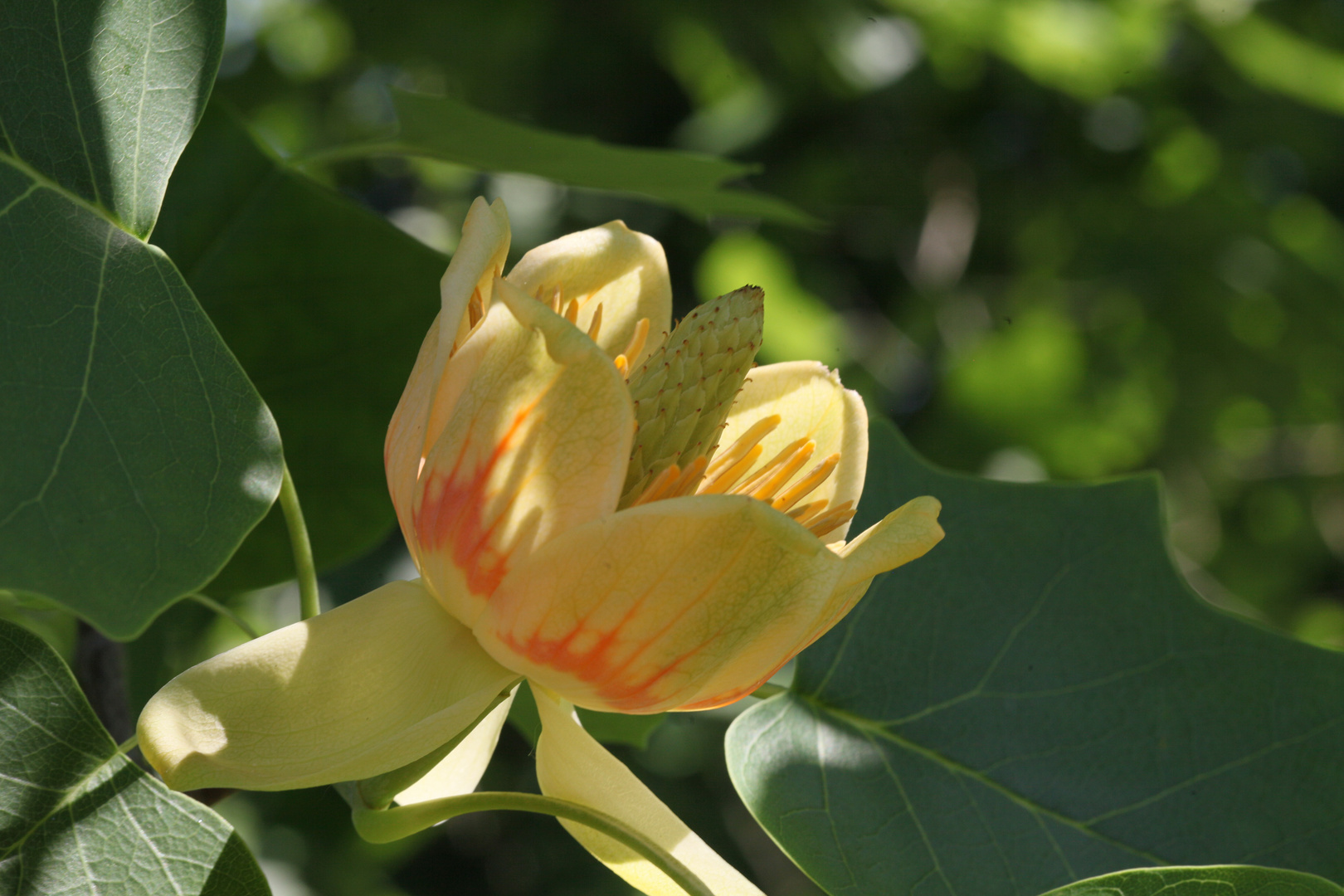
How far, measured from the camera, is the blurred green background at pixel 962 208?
2.23m

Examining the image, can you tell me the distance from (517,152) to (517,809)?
661mm

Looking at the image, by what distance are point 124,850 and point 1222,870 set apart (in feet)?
2.12

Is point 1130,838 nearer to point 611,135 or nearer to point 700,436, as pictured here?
point 700,436

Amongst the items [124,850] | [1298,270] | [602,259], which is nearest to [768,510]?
[602,259]

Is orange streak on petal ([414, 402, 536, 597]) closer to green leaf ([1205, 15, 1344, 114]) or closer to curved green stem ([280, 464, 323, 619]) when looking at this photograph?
curved green stem ([280, 464, 323, 619])

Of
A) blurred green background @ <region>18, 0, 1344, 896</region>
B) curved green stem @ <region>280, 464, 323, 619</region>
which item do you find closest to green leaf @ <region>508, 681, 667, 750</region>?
curved green stem @ <region>280, 464, 323, 619</region>

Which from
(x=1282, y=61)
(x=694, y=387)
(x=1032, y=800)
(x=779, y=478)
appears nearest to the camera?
(x=694, y=387)

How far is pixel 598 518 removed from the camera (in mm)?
575

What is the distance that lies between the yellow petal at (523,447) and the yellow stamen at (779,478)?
213 mm

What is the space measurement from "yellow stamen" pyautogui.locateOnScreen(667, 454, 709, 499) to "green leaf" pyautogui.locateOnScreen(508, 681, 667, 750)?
1.32 ft

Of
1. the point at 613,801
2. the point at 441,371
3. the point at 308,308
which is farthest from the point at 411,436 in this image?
the point at 308,308

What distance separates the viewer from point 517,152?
1085 mm

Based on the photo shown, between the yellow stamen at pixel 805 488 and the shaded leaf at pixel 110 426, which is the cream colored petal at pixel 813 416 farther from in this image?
the shaded leaf at pixel 110 426

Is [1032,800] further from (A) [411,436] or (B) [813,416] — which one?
(A) [411,436]
